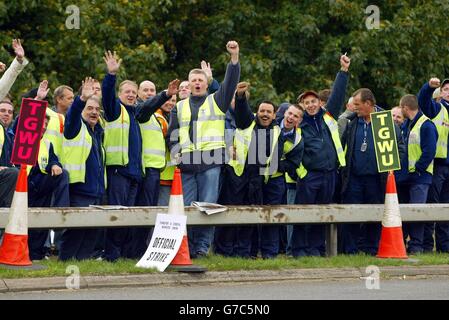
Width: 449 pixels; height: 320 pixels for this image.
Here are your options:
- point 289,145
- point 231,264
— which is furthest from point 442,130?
point 231,264

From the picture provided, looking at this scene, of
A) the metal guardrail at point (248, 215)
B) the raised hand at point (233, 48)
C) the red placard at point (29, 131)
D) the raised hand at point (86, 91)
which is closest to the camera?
the red placard at point (29, 131)

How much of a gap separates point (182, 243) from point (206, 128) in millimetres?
1963

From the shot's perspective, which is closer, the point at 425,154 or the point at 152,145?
the point at 152,145

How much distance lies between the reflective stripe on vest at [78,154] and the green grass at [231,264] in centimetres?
102

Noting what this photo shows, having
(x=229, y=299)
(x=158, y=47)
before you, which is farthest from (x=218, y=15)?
(x=229, y=299)

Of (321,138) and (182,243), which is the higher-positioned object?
(321,138)

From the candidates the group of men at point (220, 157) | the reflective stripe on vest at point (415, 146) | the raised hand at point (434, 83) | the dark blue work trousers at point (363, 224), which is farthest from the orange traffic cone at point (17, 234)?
the reflective stripe on vest at point (415, 146)

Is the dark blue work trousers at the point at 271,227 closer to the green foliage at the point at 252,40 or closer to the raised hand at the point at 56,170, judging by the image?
the raised hand at the point at 56,170

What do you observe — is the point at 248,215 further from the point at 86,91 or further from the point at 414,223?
the point at 414,223

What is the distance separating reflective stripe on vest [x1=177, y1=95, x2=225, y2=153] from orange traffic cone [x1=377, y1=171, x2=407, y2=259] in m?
2.09

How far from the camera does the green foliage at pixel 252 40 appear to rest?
25562mm

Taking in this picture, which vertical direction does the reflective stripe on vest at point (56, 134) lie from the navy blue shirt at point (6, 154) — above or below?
above

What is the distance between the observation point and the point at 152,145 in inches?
641

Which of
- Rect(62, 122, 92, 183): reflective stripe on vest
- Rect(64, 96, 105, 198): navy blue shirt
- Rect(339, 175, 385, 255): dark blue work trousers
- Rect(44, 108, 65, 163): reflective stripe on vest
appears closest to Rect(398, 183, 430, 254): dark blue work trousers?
Rect(339, 175, 385, 255): dark blue work trousers
